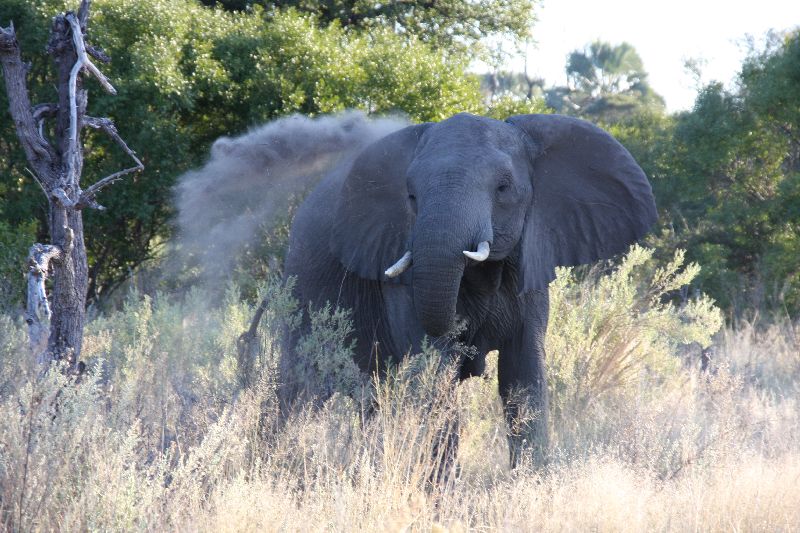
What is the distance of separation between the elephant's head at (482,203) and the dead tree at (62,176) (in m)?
1.38

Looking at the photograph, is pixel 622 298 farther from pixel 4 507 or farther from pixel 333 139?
pixel 4 507

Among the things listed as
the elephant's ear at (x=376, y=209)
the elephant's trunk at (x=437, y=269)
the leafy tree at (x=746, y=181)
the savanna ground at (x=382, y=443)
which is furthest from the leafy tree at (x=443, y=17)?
the elephant's trunk at (x=437, y=269)

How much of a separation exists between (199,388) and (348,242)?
1222 millimetres

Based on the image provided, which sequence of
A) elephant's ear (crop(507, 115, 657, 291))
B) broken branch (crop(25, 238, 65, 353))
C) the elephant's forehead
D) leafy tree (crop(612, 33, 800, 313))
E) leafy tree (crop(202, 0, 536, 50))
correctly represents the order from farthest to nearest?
leafy tree (crop(202, 0, 536, 50)) < leafy tree (crop(612, 33, 800, 313)) < elephant's ear (crop(507, 115, 657, 291)) < the elephant's forehead < broken branch (crop(25, 238, 65, 353))

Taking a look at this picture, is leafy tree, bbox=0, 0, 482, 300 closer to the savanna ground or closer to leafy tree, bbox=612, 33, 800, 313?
leafy tree, bbox=612, 33, 800, 313

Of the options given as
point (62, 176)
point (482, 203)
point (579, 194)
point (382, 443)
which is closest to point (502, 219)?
point (482, 203)

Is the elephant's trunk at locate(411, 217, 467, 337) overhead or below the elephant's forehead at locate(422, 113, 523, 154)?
below

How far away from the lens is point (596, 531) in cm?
445

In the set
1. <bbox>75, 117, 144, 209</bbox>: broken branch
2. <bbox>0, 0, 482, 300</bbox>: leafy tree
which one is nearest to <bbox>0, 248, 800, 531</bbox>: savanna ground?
<bbox>75, 117, 144, 209</bbox>: broken branch

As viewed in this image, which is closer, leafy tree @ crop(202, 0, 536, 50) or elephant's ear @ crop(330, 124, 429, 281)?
elephant's ear @ crop(330, 124, 429, 281)

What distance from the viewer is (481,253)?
5.08m

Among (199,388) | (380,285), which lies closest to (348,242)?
(380,285)

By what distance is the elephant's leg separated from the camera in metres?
5.84

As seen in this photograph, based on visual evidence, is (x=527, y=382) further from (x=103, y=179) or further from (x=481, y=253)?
(x=103, y=179)
